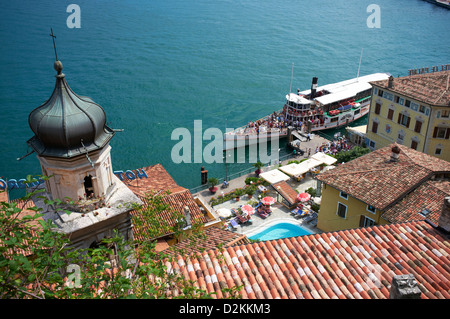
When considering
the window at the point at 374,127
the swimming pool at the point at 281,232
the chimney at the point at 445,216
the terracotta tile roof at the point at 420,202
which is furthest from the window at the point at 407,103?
the chimney at the point at 445,216

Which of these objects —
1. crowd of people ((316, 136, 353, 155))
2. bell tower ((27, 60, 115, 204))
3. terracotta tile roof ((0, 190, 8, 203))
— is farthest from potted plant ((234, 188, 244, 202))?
bell tower ((27, 60, 115, 204))

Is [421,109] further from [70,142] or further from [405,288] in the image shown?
[70,142]

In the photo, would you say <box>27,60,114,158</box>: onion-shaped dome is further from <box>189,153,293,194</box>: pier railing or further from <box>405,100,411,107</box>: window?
<box>405,100,411,107</box>: window

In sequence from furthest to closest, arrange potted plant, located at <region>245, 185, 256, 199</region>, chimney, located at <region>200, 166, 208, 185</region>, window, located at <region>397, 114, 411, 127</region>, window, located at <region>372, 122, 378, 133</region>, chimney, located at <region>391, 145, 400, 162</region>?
window, located at <region>372, 122, 378, 133</region> < chimney, located at <region>200, 166, 208, 185</region> < window, located at <region>397, 114, 411, 127</region> < potted plant, located at <region>245, 185, 256, 199</region> < chimney, located at <region>391, 145, 400, 162</region>

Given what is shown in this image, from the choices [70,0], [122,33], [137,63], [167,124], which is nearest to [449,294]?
[167,124]

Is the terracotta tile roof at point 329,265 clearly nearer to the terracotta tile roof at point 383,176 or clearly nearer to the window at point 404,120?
the terracotta tile roof at point 383,176
